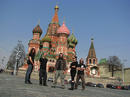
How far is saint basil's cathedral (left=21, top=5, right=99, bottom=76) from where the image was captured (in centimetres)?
4922

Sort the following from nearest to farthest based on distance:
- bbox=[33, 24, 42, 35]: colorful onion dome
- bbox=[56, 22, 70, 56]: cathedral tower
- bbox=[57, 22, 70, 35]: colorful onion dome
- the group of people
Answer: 1. the group of people
2. bbox=[56, 22, 70, 56]: cathedral tower
3. bbox=[57, 22, 70, 35]: colorful onion dome
4. bbox=[33, 24, 42, 35]: colorful onion dome

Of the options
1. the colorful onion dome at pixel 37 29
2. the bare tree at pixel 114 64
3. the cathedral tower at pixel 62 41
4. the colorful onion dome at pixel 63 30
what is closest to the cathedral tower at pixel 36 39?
the colorful onion dome at pixel 37 29

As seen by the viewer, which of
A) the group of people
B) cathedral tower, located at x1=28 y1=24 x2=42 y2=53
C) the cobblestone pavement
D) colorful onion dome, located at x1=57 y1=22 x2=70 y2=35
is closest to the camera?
the cobblestone pavement

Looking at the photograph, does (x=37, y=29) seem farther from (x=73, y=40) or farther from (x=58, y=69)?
(x=58, y=69)

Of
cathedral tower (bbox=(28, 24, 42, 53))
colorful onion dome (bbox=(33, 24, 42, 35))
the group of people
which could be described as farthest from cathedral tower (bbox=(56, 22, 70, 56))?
the group of people

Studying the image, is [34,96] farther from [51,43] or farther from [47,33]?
[47,33]

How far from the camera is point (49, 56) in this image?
48.9 m

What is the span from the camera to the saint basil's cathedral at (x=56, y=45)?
49219 mm

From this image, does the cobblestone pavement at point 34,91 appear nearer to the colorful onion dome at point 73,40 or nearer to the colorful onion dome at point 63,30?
the colorful onion dome at point 63,30

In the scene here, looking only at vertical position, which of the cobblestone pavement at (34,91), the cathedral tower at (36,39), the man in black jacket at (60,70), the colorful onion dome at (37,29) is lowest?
the cobblestone pavement at (34,91)

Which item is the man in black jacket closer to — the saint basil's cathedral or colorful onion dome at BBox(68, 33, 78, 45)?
the saint basil's cathedral

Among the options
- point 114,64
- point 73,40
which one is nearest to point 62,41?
point 73,40

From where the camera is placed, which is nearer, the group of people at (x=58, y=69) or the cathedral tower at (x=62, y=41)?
the group of people at (x=58, y=69)

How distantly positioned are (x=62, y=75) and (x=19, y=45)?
4215cm
